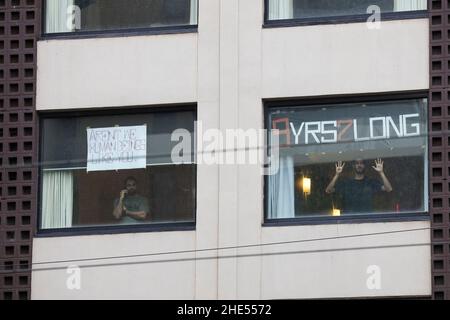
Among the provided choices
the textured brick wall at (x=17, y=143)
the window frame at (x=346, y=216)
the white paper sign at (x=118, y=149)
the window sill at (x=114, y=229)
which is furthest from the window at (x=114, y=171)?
the window frame at (x=346, y=216)

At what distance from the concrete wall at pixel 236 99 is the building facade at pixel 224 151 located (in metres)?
A: 0.02

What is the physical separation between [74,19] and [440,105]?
6365mm

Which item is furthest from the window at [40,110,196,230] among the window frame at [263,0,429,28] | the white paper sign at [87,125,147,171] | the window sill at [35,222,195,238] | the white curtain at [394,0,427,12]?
the white curtain at [394,0,427,12]

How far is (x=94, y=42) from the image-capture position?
2956 cm

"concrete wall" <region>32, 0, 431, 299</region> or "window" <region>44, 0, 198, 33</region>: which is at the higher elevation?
"window" <region>44, 0, 198, 33</region>

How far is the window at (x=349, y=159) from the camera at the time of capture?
28.5 meters

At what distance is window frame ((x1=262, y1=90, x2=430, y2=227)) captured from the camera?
28.0 metres

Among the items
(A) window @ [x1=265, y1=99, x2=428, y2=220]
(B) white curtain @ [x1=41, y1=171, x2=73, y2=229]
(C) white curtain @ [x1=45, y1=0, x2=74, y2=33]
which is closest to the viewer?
(A) window @ [x1=265, y1=99, x2=428, y2=220]

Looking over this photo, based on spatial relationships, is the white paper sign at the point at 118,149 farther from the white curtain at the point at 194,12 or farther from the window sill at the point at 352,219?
the window sill at the point at 352,219

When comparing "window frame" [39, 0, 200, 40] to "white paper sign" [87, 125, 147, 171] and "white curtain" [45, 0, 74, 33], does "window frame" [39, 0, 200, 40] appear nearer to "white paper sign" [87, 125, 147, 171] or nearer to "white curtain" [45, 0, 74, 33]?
"white curtain" [45, 0, 74, 33]

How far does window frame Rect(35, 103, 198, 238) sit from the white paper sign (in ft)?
0.98

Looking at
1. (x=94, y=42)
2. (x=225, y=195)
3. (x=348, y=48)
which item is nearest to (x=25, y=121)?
(x=94, y=42)

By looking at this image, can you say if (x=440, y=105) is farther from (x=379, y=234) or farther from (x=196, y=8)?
(x=196, y=8)

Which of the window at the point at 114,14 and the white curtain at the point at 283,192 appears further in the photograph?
the window at the point at 114,14
